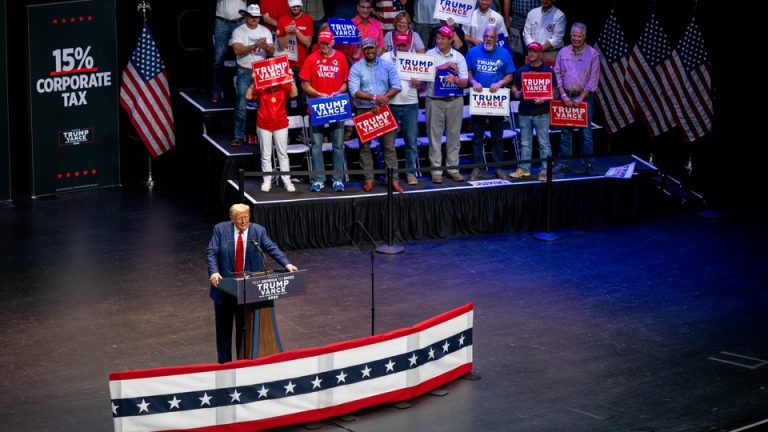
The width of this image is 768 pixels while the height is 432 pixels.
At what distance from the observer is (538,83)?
64.8ft

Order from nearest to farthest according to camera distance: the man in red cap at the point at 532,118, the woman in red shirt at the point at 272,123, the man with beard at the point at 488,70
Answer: the woman in red shirt at the point at 272,123
the man with beard at the point at 488,70
the man in red cap at the point at 532,118

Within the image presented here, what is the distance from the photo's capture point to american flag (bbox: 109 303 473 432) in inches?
469

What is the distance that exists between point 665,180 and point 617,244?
113 inches

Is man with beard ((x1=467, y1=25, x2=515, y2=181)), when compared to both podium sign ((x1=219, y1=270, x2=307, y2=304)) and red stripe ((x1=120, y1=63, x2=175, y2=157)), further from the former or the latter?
podium sign ((x1=219, y1=270, x2=307, y2=304))

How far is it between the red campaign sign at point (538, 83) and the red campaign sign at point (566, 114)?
280 mm

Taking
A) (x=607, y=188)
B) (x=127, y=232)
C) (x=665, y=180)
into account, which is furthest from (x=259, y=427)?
(x=665, y=180)

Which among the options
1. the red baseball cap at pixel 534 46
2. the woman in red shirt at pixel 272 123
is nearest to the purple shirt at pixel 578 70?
the red baseball cap at pixel 534 46

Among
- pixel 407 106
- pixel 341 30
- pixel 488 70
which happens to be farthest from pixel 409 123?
pixel 341 30

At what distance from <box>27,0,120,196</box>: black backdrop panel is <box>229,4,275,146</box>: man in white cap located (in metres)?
2.30

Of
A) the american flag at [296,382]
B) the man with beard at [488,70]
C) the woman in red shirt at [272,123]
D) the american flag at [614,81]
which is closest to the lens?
the american flag at [296,382]

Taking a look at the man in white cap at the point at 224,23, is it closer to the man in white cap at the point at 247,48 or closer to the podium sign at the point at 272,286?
the man in white cap at the point at 247,48

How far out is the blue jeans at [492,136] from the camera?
19984mm

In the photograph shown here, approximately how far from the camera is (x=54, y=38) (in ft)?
66.9

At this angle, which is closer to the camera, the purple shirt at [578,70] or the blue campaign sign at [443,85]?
the blue campaign sign at [443,85]
